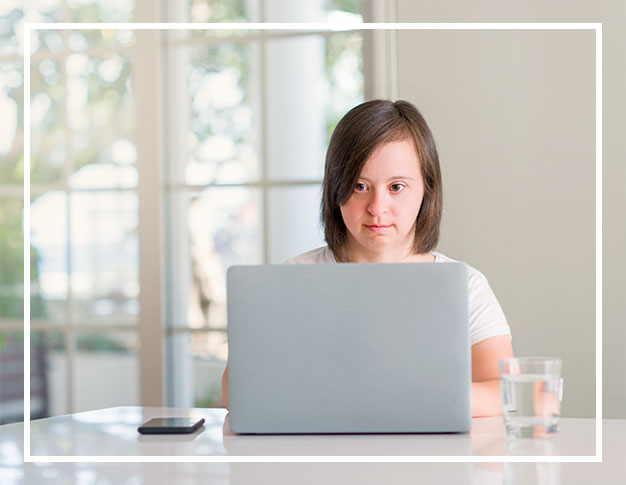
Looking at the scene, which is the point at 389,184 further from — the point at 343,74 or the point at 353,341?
the point at 343,74

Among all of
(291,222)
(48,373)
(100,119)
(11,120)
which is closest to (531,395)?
(291,222)

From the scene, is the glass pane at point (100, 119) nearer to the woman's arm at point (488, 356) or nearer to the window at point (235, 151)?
the window at point (235, 151)

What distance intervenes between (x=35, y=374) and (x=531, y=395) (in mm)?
3949

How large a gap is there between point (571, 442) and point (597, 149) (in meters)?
1.50

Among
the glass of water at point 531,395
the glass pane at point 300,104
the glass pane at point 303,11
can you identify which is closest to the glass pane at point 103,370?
the glass pane at point 300,104

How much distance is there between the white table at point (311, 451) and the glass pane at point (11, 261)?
2.24 m

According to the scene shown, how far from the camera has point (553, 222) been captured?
2.52m

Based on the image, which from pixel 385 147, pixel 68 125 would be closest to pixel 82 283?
pixel 68 125

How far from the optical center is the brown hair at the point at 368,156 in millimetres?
1750

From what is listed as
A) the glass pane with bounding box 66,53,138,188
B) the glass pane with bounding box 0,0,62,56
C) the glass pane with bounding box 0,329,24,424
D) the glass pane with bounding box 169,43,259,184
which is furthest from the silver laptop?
the glass pane with bounding box 0,329,24,424

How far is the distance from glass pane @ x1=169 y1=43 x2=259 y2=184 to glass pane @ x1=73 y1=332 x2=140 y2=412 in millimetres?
815

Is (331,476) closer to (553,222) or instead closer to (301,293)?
(301,293)

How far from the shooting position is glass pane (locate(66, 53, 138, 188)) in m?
3.17

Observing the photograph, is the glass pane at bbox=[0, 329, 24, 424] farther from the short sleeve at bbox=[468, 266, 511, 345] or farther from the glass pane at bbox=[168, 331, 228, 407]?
the short sleeve at bbox=[468, 266, 511, 345]
